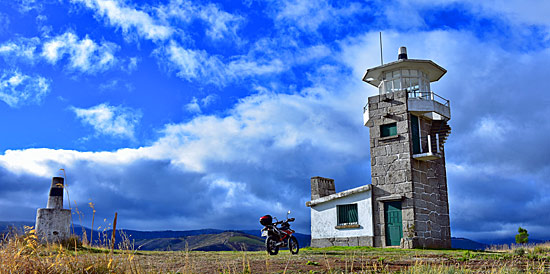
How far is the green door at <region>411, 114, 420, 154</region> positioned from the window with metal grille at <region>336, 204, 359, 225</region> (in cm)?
420

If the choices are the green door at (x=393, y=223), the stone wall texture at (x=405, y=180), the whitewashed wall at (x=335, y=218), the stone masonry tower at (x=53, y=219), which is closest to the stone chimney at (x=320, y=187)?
the whitewashed wall at (x=335, y=218)

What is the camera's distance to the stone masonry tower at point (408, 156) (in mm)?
22656

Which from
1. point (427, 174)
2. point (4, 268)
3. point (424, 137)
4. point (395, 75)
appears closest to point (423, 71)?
point (395, 75)

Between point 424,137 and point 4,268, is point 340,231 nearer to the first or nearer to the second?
point 424,137

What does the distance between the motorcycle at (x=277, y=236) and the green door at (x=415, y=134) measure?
425 inches

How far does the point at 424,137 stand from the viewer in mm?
23891

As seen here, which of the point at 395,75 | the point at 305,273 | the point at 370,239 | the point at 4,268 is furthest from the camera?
the point at 395,75

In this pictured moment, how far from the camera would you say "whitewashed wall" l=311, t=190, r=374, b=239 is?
2367 cm

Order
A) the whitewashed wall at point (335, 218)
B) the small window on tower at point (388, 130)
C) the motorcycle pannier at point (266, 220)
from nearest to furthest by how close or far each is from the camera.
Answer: the motorcycle pannier at point (266, 220)
the whitewashed wall at point (335, 218)
the small window on tower at point (388, 130)

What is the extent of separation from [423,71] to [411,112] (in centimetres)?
284

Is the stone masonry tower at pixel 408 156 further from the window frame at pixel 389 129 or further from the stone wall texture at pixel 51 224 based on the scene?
the stone wall texture at pixel 51 224

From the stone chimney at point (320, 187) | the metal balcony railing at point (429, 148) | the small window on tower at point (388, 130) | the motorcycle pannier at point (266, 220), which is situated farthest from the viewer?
the stone chimney at point (320, 187)

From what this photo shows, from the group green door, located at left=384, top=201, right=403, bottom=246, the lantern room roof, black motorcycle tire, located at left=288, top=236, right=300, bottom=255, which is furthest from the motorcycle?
the lantern room roof

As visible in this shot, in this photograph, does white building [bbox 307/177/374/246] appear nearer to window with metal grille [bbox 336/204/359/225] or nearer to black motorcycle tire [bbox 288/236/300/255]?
window with metal grille [bbox 336/204/359/225]
